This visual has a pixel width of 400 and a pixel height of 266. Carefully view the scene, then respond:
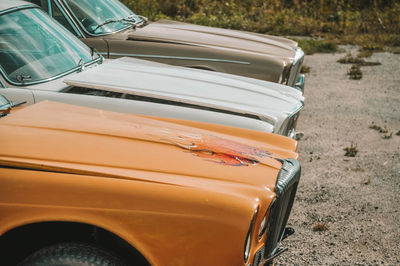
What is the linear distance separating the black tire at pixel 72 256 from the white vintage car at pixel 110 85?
148 centimetres

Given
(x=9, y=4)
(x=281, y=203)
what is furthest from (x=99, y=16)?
(x=281, y=203)

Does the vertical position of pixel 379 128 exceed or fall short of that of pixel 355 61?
it falls short

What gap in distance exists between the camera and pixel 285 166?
2.71 meters

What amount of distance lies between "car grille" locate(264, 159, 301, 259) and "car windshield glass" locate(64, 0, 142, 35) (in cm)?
344

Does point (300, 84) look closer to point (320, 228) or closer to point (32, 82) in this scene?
point (320, 228)

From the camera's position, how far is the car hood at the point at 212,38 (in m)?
5.65

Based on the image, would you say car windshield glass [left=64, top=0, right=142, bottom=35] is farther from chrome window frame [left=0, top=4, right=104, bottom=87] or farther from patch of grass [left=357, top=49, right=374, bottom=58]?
patch of grass [left=357, top=49, right=374, bottom=58]

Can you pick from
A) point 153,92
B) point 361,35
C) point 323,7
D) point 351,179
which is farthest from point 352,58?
point 153,92

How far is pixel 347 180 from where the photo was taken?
4918mm

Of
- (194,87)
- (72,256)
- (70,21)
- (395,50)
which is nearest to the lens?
(72,256)

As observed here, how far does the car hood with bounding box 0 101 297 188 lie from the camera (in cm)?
228

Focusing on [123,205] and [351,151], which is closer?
[123,205]

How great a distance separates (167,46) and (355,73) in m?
4.89

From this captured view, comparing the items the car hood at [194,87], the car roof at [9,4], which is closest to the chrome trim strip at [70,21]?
the car hood at [194,87]
